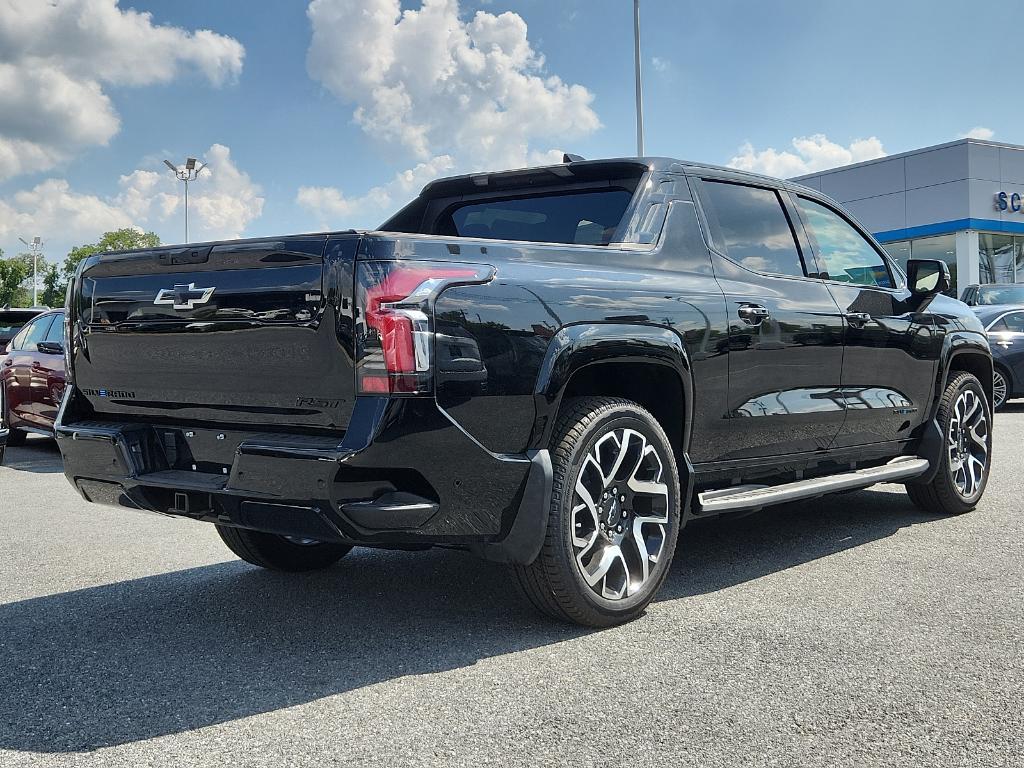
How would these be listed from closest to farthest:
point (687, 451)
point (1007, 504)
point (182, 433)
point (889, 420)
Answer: point (182, 433) → point (687, 451) → point (889, 420) → point (1007, 504)

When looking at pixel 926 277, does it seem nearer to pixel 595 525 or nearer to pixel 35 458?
pixel 595 525

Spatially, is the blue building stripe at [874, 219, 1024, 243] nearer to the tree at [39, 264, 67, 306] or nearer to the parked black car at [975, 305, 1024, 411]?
the parked black car at [975, 305, 1024, 411]

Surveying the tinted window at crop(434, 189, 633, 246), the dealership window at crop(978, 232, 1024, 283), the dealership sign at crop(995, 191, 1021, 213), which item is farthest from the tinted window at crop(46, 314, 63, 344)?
the dealership sign at crop(995, 191, 1021, 213)

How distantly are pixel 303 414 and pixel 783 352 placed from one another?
7.82 feet

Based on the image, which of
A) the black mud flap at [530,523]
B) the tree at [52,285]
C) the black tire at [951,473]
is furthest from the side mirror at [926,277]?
the tree at [52,285]

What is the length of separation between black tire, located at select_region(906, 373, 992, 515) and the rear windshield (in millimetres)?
12181

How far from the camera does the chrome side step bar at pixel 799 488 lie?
450cm

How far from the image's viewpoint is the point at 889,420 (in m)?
5.74

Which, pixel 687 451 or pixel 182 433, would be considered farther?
pixel 687 451

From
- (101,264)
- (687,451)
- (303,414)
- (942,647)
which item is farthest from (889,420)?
(101,264)

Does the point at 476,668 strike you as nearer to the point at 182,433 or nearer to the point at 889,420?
the point at 182,433

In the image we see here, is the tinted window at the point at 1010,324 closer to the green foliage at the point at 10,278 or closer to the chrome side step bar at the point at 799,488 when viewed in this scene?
the chrome side step bar at the point at 799,488

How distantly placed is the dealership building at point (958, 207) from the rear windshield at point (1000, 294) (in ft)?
36.3

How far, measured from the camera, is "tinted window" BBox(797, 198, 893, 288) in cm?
555
